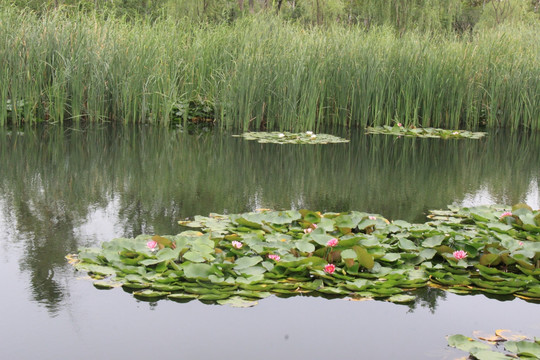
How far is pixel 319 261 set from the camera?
283 cm

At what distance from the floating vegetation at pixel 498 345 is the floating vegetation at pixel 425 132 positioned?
6.13m

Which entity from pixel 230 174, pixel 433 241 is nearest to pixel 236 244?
pixel 433 241

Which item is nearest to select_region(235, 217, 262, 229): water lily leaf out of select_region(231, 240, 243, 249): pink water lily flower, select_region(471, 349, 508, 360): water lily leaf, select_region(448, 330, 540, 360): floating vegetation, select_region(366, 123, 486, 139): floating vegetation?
select_region(231, 240, 243, 249): pink water lily flower

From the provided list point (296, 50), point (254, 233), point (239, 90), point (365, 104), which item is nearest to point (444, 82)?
point (365, 104)

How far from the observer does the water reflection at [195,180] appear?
11.6 ft

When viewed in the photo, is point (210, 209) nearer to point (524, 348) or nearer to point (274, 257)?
point (274, 257)

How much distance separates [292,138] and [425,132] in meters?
2.07

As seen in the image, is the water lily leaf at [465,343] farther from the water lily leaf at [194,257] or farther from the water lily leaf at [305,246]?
the water lily leaf at [194,257]

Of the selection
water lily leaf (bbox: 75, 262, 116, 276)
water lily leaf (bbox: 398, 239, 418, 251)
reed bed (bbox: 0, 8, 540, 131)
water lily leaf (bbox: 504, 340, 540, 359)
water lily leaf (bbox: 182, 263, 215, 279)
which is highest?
reed bed (bbox: 0, 8, 540, 131)

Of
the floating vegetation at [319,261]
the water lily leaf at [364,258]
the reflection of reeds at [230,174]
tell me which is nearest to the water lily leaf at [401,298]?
the floating vegetation at [319,261]

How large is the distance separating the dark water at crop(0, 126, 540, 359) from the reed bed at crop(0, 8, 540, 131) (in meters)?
0.58

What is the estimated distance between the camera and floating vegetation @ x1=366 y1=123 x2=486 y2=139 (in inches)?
324

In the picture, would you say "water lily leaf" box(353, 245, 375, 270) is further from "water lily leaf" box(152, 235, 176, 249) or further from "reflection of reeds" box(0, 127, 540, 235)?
"reflection of reeds" box(0, 127, 540, 235)

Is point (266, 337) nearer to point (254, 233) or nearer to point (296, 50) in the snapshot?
point (254, 233)
